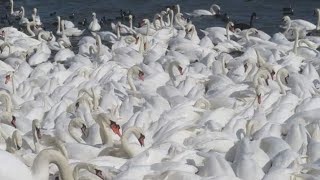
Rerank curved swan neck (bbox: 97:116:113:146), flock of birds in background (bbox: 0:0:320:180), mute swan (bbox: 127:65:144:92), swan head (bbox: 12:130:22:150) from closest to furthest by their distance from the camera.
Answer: flock of birds in background (bbox: 0:0:320:180) < swan head (bbox: 12:130:22:150) < curved swan neck (bbox: 97:116:113:146) < mute swan (bbox: 127:65:144:92)

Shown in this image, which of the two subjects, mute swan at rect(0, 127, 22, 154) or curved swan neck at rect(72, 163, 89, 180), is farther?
mute swan at rect(0, 127, 22, 154)

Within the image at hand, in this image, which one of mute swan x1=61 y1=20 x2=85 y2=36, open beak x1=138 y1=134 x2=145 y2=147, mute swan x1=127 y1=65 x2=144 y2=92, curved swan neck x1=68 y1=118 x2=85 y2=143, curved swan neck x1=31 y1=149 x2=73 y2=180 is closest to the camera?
curved swan neck x1=31 y1=149 x2=73 y2=180

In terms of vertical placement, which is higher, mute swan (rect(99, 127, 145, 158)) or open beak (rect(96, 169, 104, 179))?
open beak (rect(96, 169, 104, 179))

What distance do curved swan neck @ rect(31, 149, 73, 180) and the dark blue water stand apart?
16.5m

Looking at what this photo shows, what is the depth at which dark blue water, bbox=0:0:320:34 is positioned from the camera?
2639 cm

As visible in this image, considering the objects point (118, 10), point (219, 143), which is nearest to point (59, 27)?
point (118, 10)

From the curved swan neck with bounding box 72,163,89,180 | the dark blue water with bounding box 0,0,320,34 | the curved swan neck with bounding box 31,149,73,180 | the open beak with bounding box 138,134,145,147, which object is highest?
the curved swan neck with bounding box 31,149,73,180

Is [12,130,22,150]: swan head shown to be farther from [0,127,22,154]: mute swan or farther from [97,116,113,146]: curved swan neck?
[97,116,113,146]: curved swan neck

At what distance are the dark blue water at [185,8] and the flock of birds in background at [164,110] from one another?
17.6 feet

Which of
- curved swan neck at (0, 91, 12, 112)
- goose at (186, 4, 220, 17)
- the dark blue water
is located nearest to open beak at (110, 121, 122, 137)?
curved swan neck at (0, 91, 12, 112)

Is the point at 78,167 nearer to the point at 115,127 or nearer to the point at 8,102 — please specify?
the point at 115,127

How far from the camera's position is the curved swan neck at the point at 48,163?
8.87m

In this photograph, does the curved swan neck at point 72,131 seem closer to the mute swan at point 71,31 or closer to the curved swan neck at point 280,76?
the curved swan neck at point 280,76

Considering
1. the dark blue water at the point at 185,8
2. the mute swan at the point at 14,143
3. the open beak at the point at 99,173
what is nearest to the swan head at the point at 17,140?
the mute swan at the point at 14,143
